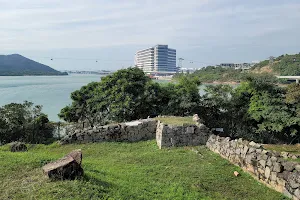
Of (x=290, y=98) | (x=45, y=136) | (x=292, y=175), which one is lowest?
(x=45, y=136)

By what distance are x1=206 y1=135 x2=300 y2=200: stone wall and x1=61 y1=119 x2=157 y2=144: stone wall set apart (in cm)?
410

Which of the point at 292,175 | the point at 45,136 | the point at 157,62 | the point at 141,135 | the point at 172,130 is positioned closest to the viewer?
the point at 292,175

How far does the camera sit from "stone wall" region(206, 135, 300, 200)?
266 inches

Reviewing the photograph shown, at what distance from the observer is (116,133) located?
12.8 metres

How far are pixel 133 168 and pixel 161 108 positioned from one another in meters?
9.09

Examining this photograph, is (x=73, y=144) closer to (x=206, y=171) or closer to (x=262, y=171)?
(x=206, y=171)

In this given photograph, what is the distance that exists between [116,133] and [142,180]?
19.8 ft

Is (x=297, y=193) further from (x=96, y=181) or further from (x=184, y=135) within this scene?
(x=184, y=135)

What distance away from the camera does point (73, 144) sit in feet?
40.6

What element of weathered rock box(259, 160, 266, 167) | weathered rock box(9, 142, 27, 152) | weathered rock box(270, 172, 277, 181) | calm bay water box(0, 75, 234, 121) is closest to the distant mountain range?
calm bay water box(0, 75, 234, 121)

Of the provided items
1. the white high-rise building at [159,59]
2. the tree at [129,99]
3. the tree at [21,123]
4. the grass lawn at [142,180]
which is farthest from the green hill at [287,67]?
the white high-rise building at [159,59]

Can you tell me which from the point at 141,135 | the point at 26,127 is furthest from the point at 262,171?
the point at 26,127

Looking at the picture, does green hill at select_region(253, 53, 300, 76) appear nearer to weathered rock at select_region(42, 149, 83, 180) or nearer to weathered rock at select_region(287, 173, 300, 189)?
weathered rock at select_region(287, 173, 300, 189)

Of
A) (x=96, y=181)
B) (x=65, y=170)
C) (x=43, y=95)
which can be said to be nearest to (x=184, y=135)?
(x=96, y=181)
